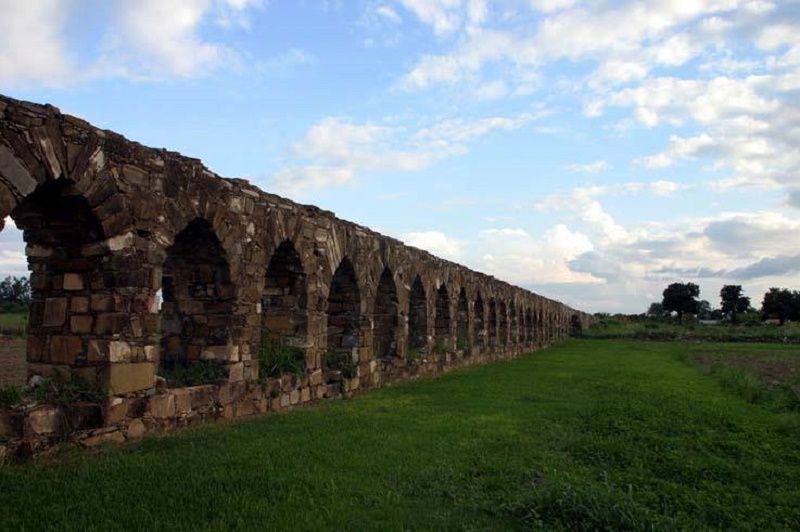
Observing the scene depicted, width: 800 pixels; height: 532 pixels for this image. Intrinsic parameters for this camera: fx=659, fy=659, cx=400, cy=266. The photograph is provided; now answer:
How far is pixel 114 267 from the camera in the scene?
683cm

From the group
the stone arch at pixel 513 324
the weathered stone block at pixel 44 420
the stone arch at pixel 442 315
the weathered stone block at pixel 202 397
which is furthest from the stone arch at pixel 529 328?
the weathered stone block at pixel 44 420

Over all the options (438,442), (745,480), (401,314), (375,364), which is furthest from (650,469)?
(401,314)

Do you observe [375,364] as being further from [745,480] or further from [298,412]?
[745,480]

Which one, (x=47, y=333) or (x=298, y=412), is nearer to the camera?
(x=47, y=333)

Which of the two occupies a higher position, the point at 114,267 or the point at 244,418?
the point at 114,267

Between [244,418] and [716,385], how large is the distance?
35.5 ft

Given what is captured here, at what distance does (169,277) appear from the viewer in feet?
29.8

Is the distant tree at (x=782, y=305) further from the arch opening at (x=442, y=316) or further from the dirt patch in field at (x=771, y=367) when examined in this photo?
the arch opening at (x=442, y=316)

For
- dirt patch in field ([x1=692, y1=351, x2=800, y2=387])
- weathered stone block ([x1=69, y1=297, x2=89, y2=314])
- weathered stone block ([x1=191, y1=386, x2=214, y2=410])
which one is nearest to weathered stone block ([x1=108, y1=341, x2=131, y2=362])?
weathered stone block ([x1=69, y1=297, x2=89, y2=314])

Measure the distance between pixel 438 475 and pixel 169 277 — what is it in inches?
202

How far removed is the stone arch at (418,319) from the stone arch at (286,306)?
6102mm

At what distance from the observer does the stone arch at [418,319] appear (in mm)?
16703

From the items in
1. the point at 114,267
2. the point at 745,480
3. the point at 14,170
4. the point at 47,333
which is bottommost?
the point at 745,480

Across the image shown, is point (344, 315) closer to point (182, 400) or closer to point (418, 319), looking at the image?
point (418, 319)
